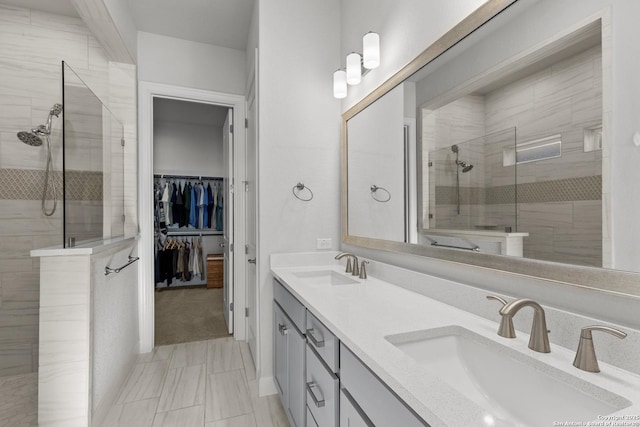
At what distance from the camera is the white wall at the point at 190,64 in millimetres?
2844

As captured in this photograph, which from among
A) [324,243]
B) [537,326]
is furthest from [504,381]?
→ [324,243]

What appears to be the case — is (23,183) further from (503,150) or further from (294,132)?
(503,150)

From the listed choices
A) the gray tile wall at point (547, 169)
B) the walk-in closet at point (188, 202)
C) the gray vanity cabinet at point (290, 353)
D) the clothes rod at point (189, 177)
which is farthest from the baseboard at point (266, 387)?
the clothes rod at point (189, 177)

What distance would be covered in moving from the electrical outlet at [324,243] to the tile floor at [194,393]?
1.07 m

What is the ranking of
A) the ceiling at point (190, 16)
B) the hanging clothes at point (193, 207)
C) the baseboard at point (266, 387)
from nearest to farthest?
the baseboard at point (266, 387)
the ceiling at point (190, 16)
the hanging clothes at point (193, 207)

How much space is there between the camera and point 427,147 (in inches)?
59.1

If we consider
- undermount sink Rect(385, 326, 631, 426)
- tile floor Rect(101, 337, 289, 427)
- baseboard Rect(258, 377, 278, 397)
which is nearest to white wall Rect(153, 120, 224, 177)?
Result: tile floor Rect(101, 337, 289, 427)

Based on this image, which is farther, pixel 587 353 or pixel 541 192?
pixel 541 192

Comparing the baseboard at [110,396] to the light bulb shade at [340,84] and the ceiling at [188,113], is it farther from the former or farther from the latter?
the ceiling at [188,113]

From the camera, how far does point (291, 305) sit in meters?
1.64

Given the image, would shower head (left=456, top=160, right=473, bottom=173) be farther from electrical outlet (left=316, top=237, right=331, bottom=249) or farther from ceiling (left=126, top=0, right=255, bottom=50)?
ceiling (left=126, top=0, right=255, bottom=50)

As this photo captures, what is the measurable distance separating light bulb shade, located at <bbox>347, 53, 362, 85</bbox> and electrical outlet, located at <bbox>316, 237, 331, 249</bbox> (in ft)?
3.66

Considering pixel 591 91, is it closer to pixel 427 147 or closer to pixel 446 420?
pixel 427 147

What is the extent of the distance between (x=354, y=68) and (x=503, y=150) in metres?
1.17
